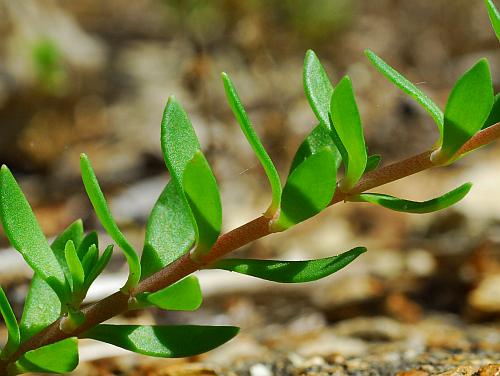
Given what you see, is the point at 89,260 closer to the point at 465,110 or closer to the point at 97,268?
the point at 97,268

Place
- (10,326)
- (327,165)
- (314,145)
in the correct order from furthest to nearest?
(314,145) < (10,326) < (327,165)

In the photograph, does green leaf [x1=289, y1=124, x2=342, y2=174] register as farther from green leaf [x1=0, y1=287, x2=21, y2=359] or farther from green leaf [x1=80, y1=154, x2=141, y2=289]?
green leaf [x1=0, y1=287, x2=21, y2=359]

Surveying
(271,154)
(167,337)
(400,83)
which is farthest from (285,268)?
(271,154)

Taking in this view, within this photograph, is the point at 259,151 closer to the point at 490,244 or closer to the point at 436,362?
the point at 436,362

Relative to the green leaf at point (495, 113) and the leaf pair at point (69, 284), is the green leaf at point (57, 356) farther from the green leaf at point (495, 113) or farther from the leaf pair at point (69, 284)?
the green leaf at point (495, 113)

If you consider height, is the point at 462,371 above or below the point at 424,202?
below

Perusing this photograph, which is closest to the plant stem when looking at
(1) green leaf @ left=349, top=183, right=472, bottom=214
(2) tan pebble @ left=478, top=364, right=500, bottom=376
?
(1) green leaf @ left=349, top=183, right=472, bottom=214
